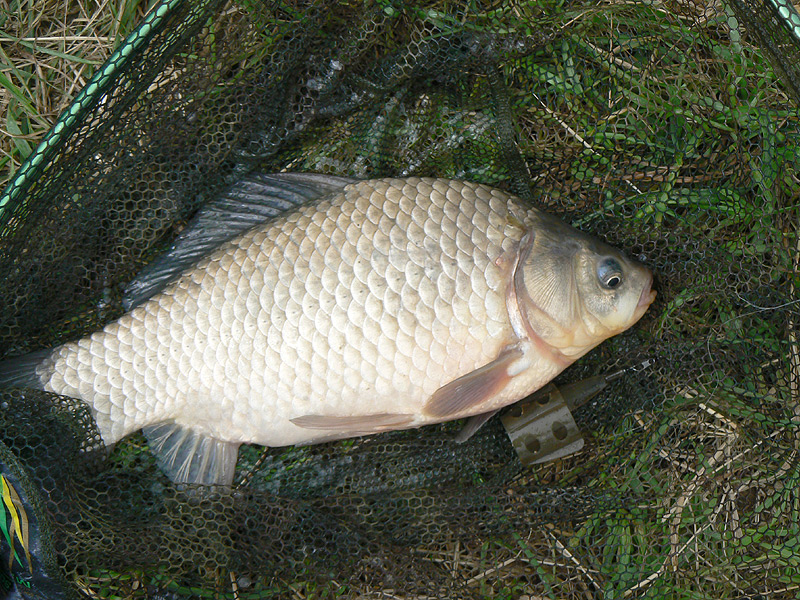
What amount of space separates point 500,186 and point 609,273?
1.47 feet

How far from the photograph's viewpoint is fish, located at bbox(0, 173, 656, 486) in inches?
64.8

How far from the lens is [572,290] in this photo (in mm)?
1656

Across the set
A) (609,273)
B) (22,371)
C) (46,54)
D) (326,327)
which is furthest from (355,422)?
(46,54)

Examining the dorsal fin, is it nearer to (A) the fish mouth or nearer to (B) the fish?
(B) the fish

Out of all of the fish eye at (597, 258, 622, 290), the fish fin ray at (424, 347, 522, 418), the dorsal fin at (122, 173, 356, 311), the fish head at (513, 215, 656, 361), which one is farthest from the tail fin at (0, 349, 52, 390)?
the fish eye at (597, 258, 622, 290)

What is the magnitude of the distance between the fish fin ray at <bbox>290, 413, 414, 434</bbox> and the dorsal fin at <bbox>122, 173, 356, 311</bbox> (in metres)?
0.54

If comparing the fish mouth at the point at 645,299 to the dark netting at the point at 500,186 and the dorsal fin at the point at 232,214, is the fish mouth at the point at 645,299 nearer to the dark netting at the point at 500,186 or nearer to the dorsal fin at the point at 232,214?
the dark netting at the point at 500,186

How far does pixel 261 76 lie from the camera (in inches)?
69.9

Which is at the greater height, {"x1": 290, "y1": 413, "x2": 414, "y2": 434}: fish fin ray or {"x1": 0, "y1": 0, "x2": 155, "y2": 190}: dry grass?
{"x1": 0, "y1": 0, "x2": 155, "y2": 190}: dry grass

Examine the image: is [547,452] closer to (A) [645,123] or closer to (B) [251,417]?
(B) [251,417]

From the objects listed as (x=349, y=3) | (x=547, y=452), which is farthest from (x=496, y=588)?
(x=349, y=3)

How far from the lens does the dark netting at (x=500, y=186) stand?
5.50 feet

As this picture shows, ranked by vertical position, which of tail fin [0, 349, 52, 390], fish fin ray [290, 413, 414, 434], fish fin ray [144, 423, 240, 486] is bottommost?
fish fin ray [290, 413, 414, 434]

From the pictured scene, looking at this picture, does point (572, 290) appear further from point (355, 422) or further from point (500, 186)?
point (355, 422)
